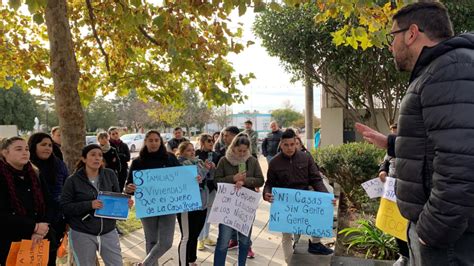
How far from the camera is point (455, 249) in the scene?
2.03m

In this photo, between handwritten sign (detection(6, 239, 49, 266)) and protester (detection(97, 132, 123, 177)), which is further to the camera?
protester (detection(97, 132, 123, 177))

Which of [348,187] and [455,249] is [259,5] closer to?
[455,249]

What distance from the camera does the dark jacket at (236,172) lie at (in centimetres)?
488

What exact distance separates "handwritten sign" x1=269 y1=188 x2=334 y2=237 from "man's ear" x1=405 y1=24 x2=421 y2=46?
2843mm

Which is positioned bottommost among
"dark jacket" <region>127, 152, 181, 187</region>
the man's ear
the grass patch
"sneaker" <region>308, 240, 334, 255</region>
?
the grass patch

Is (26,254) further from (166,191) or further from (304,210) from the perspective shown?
(304,210)

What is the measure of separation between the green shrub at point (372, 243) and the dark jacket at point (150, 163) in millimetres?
2525

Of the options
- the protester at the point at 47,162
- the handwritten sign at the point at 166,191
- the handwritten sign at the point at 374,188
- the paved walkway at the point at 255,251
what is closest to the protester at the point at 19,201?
the protester at the point at 47,162

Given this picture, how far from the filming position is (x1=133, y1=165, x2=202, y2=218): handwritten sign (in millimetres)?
4566

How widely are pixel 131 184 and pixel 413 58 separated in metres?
3.37

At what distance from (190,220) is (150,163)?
88 centimetres

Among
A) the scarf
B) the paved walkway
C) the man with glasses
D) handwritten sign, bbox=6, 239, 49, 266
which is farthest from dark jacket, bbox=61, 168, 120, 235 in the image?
the man with glasses

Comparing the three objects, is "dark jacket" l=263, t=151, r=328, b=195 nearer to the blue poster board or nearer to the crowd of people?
the crowd of people

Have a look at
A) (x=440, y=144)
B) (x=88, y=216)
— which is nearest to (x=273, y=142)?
(x=88, y=216)
